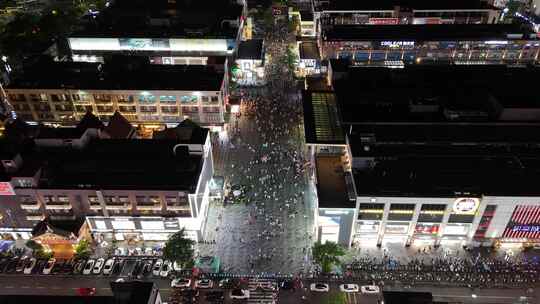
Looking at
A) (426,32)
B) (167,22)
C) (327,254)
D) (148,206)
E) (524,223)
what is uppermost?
(167,22)

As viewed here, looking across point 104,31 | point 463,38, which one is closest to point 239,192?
point 104,31

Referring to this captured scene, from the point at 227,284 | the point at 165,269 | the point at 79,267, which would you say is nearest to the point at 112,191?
the point at 79,267

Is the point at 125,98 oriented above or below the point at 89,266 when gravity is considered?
above

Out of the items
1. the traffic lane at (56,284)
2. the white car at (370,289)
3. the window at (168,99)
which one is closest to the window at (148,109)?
the window at (168,99)

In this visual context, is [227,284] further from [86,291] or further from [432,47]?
[432,47]

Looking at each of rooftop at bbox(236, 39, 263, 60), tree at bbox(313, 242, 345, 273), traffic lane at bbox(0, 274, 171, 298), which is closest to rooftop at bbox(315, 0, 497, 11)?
rooftop at bbox(236, 39, 263, 60)

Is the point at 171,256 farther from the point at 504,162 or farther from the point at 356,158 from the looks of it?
the point at 504,162
